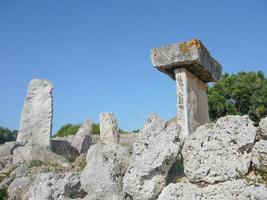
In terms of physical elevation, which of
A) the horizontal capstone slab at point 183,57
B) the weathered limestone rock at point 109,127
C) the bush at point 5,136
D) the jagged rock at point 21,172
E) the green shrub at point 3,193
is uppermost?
the bush at point 5,136

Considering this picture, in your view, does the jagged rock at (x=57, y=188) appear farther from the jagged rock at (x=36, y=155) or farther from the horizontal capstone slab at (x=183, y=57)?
the jagged rock at (x=36, y=155)

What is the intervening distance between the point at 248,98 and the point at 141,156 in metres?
22.5

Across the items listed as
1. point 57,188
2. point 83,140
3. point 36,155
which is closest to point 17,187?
point 57,188

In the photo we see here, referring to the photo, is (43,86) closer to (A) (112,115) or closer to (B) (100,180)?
(A) (112,115)

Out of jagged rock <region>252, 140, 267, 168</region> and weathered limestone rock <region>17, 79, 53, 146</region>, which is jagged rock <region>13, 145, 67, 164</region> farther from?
jagged rock <region>252, 140, 267, 168</region>

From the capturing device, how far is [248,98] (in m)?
26.7

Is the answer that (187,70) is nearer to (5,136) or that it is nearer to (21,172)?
(21,172)

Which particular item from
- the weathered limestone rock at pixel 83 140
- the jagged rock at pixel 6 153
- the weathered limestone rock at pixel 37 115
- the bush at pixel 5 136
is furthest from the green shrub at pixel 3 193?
the bush at pixel 5 136

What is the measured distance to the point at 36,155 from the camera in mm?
11688

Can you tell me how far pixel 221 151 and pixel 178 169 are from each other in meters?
0.89

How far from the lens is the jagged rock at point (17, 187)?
7633 millimetres

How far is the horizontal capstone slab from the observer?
25.9 feet

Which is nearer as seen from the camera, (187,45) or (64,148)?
(187,45)

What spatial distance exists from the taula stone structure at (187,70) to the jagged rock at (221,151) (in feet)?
6.56
